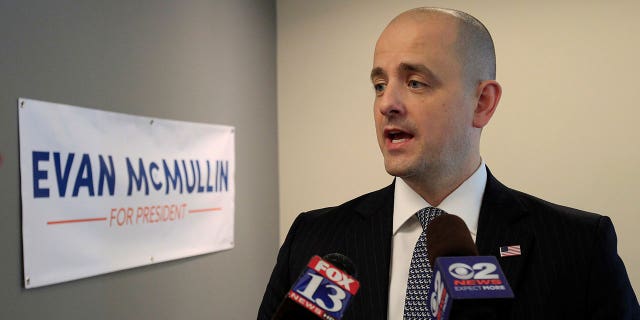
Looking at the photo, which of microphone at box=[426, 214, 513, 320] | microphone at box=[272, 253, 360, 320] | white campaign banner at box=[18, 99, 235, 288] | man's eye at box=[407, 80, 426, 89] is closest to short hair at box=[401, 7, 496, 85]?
man's eye at box=[407, 80, 426, 89]

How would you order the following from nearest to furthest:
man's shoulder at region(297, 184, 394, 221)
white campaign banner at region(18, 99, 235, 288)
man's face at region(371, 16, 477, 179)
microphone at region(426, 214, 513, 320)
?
microphone at region(426, 214, 513, 320), man's face at region(371, 16, 477, 179), man's shoulder at region(297, 184, 394, 221), white campaign banner at region(18, 99, 235, 288)

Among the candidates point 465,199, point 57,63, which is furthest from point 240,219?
point 465,199

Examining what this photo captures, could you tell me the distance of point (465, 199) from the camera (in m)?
1.20

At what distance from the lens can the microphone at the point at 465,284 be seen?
72cm

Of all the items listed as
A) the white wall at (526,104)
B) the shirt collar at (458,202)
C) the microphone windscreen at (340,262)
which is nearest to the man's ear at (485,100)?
the shirt collar at (458,202)

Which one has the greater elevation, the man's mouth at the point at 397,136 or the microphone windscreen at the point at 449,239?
the man's mouth at the point at 397,136

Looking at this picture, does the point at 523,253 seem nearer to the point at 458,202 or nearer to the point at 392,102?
the point at 458,202

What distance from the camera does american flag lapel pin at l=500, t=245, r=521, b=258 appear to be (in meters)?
1.09

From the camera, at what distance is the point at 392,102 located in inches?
44.6

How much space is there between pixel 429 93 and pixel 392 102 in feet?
0.29

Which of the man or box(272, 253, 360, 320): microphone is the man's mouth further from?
box(272, 253, 360, 320): microphone

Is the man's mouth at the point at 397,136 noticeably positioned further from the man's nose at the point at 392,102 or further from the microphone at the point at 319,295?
the microphone at the point at 319,295

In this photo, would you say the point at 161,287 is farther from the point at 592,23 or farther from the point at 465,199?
the point at 592,23

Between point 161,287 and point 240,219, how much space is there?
659 millimetres
